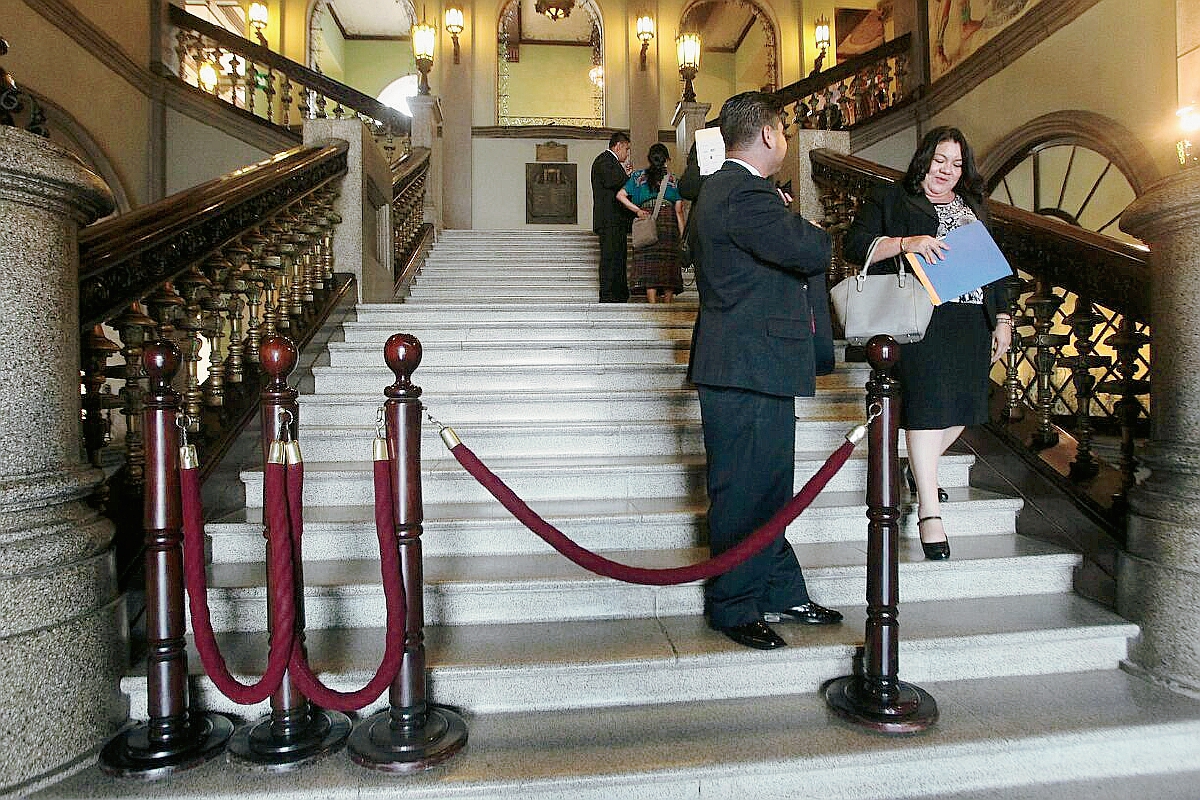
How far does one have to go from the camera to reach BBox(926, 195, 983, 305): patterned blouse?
2.62 meters

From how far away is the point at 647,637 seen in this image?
2277 millimetres

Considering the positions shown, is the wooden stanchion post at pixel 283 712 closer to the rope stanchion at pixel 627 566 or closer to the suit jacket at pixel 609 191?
the rope stanchion at pixel 627 566

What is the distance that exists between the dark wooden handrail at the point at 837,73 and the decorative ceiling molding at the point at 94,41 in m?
7.42

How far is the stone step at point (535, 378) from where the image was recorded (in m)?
3.74

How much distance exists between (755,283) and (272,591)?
1.59 metres

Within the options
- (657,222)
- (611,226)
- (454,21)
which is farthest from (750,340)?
(454,21)

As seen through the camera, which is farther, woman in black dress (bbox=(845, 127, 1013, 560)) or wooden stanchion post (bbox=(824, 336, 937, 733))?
woman in black dress (bbox=(845, 127, 1013, 560))

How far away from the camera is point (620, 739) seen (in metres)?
1.93

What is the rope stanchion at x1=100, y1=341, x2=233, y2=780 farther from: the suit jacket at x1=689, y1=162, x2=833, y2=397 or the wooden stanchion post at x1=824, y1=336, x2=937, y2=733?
the wooden stanchion post at x1=824, y1=336, x2=937, y2=733

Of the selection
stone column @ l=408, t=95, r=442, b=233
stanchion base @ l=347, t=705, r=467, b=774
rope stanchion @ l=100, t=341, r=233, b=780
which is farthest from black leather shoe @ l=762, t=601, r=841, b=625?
stone column @ l=408, t=95, r=442, b=233

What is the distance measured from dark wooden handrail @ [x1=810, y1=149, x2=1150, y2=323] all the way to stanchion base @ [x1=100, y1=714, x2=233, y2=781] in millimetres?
3212

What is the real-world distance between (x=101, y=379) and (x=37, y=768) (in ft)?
3.55

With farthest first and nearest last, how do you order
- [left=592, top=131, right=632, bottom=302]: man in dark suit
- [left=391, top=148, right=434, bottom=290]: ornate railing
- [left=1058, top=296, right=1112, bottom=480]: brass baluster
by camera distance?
[left=391, top=148, right=434, bottom=290]: ornate railing < [left=592, top=131, right=632, bottom=302]: man in dark suit < [left=1058, top=296, right=1112, bottom=480]: brass baluster

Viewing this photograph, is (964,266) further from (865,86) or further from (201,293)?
(865,86)
